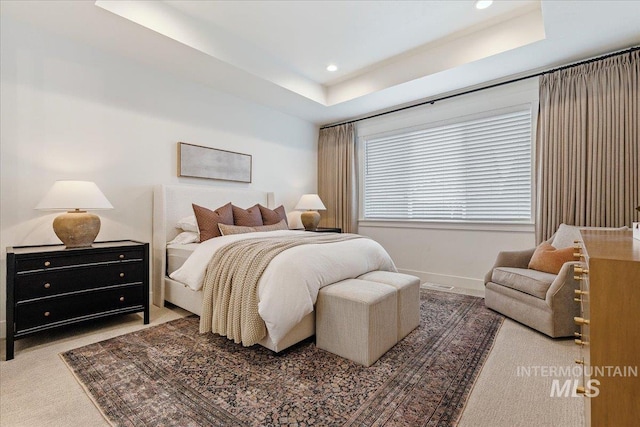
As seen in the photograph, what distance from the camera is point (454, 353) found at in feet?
6.87

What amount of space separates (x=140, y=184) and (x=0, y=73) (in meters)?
1.32

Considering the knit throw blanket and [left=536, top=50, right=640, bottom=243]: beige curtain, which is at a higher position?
[left=536, top=50, right=640, bottom=243]: beige curtain

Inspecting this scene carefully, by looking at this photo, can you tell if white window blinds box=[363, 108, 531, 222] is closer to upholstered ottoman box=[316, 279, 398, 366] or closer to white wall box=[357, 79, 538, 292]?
white wall box=[357, 79, 538, 292]

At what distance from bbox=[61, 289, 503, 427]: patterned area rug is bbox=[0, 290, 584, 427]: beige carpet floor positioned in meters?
0.07

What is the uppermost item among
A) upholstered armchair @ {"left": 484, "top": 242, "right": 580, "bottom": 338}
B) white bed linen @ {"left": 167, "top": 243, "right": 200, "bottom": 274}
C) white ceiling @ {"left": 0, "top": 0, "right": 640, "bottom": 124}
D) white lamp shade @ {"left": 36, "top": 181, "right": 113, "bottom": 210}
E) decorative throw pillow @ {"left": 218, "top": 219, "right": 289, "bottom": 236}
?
white ceiling @ {"left": 0, "top": 0, "right": 640, "bottom": 124}

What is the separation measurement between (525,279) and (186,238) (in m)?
3.27

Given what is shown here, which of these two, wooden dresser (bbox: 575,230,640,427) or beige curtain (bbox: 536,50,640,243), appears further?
beige curtain (bbox: 536,50,640,243)

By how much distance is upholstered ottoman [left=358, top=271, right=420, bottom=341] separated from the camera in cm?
229

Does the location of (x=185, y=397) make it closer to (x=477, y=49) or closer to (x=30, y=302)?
(x=30, y=302)

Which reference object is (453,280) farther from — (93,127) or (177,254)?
(93,127)

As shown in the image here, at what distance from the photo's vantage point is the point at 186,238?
320cm

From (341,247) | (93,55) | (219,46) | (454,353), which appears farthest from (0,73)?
(454,353)

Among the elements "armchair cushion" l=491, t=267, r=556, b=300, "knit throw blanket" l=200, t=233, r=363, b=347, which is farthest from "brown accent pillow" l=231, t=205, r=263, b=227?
"armchair cushion" l=491, t=267, r=556, b=300

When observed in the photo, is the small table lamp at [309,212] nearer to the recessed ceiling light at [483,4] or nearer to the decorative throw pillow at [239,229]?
the decorative throw pillow at [239,229]
